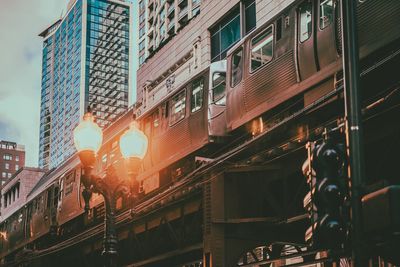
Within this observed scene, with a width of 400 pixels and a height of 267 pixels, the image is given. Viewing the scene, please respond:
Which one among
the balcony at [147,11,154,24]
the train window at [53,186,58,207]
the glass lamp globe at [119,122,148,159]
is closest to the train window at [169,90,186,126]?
the glass lamp globe at [119,122,148,159]

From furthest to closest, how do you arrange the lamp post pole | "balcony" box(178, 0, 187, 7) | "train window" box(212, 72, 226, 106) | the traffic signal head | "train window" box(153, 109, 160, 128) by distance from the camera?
"balcony" box(178, 0, 187, 7), "train window" box(153, 109, 160, 128), "train window" box(212, 72, 226, 106), the lamp post pole, the traffic signal head

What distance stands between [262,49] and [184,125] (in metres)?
5.21

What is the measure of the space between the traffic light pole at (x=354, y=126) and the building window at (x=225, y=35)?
99.6 ft

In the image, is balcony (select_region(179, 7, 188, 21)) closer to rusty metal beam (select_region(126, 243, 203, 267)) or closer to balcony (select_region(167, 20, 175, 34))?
balcony (select_region(167, 20, 175, 34))

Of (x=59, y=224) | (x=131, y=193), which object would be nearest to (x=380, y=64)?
(x=131, y=193)

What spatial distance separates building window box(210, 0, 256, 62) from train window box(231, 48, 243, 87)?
59.1 feet

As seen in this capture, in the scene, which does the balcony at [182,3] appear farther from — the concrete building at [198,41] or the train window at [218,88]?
the train window at [218,88]

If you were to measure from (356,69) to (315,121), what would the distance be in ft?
22.2

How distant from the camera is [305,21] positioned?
15227 mm

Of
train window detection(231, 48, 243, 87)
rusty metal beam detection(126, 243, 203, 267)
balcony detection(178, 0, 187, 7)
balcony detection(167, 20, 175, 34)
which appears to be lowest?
rusty metal beam detection(126, 243, 203, 267)

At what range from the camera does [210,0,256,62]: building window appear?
37031 millimetres

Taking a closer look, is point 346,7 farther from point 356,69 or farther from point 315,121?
point 315,121

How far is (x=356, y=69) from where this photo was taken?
23.6 ft

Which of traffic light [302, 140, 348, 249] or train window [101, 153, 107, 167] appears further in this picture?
train window [101, 153, 107, 167]
